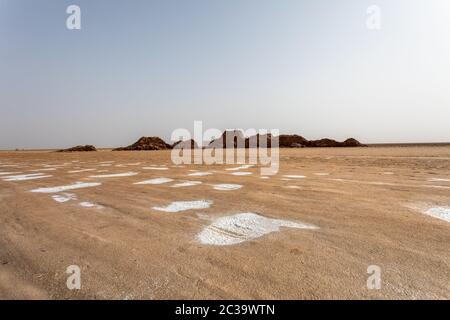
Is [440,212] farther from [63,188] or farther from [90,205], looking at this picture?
[63,188]

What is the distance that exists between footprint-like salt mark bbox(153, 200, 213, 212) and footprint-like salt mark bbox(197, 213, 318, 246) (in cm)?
74

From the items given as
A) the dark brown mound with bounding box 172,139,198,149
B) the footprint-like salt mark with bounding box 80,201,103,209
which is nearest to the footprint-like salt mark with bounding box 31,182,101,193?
the footprint-like salt mark with bounding box 80,201,103,209

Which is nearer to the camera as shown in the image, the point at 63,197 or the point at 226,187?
the point at 63,197

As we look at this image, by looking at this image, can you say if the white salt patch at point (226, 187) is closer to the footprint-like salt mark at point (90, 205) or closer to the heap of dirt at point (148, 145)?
the footprint-like salt mark at point (90, 205)

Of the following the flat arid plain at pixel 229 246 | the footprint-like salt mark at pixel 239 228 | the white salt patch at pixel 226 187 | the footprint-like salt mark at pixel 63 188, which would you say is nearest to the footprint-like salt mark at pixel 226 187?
the white salt patch at pixel 226 187

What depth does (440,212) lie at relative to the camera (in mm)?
3631

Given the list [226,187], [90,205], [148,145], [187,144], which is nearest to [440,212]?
→ [226,187]

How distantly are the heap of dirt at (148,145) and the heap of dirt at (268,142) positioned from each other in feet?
26.3

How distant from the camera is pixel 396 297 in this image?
1.76 metres

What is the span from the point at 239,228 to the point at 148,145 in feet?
142

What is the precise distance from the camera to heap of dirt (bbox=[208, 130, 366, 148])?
152 ft

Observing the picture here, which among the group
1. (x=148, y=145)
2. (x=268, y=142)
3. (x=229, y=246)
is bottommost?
(x=229, y=246)

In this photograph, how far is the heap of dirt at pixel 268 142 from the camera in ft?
152

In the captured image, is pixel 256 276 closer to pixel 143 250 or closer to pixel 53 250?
pixel 143 250
